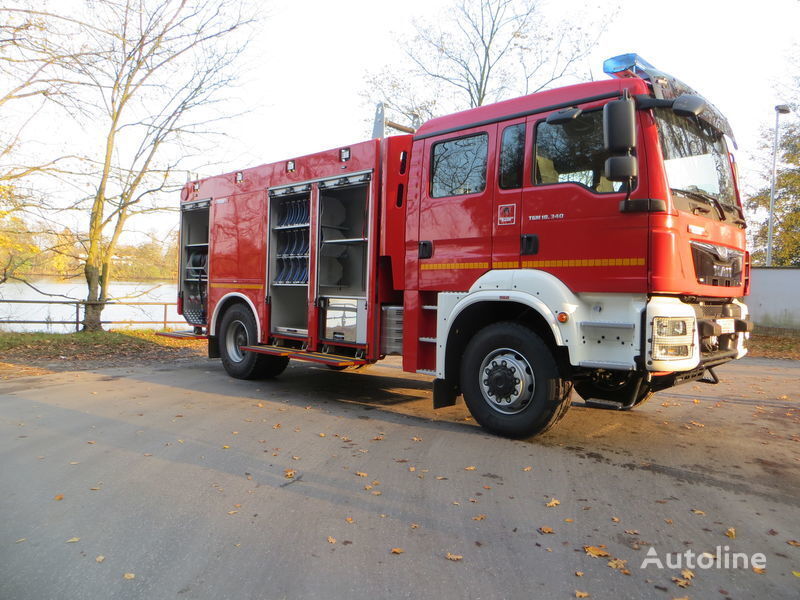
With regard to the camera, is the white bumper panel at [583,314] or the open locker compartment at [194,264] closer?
the white bumper panel at [583,314]

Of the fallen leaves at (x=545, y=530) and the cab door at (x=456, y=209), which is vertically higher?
the cab door at (x=456, y=209)

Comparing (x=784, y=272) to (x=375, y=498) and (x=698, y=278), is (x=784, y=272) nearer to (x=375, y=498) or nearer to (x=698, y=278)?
(x=698, y=278)

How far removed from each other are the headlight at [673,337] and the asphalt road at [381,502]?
93cm

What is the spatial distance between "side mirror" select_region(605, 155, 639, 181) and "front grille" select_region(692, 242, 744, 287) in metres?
0.90

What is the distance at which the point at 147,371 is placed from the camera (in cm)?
991

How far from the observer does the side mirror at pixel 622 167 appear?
→ 4344 mm

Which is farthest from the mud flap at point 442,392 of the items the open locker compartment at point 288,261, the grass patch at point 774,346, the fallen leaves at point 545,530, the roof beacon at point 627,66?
the grass patch at point 774,346

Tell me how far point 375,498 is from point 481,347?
206cm

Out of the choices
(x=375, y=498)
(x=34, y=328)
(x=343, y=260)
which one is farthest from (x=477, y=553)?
(x=34, y=328)

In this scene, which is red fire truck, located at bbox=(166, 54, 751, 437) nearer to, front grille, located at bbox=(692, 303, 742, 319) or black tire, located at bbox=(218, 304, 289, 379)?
front grille, located at bbox=(692, 303, 742, 319)

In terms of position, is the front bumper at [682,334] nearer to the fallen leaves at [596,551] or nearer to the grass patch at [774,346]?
the fallen leaves at [596,551]

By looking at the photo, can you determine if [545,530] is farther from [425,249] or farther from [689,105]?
[689,105]

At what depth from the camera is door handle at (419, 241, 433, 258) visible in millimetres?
5980

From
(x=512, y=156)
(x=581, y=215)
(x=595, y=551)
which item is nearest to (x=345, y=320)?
(x=512, y=156)
